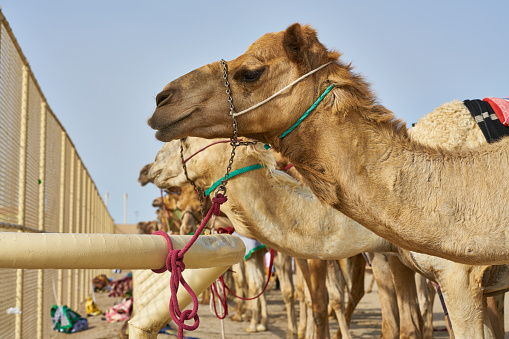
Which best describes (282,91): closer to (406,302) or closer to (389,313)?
(406,302)

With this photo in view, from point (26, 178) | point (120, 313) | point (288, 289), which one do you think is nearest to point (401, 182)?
point (26, 178)

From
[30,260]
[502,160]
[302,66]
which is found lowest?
[30,260]

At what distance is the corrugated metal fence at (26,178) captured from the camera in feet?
17.3

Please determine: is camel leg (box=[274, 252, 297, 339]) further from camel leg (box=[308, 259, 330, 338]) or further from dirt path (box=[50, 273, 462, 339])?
camel leg (box=[308, 259, 330, 338])

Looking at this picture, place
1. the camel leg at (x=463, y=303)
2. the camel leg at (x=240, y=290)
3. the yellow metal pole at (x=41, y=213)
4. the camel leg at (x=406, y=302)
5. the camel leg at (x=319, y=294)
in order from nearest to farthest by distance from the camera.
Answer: the camel leg at (x=463, y=303), the camel leg at (x=406, y=302), the camel leg at (x=319, y=294), the yellow metal pole at (x=41, y=213), the camel leg at (x=240, y=290)

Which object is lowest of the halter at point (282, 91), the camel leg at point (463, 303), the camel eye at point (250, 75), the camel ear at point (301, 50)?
the camel leg at point (463, 303)

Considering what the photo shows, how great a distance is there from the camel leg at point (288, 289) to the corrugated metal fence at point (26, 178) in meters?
3.65

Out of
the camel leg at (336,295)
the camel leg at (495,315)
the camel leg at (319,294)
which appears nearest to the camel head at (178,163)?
the camel leg at (319,294)

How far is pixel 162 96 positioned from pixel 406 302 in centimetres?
345

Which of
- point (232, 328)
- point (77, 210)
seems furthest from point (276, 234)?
point (77, 210)

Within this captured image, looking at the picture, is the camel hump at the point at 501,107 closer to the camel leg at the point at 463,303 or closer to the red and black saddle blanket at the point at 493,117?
the red and black saddle blanket at the point at 493,117

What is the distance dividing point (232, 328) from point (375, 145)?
8.68m

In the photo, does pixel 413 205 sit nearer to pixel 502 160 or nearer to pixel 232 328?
pixel 502 160

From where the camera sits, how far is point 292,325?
29.3 ft
